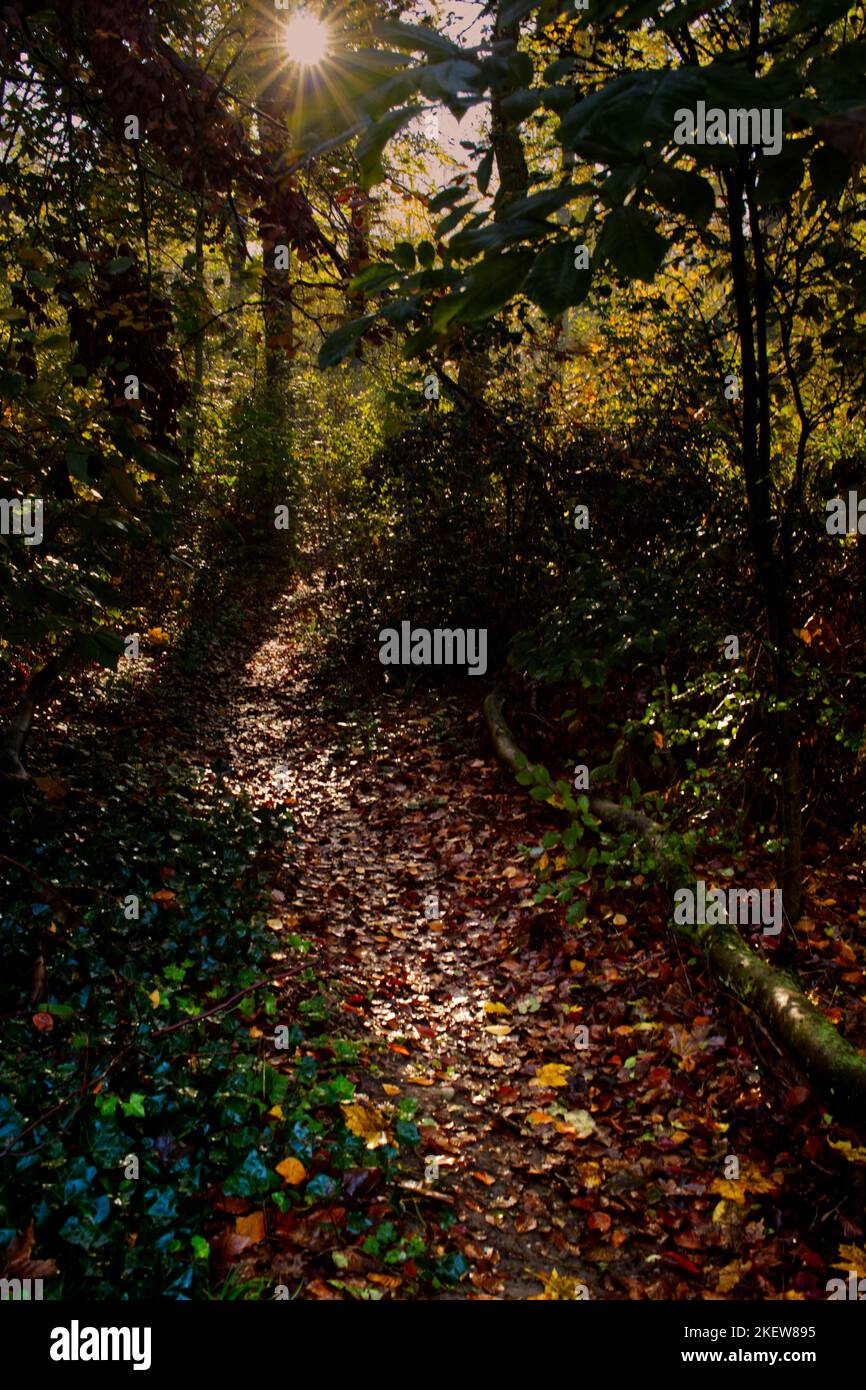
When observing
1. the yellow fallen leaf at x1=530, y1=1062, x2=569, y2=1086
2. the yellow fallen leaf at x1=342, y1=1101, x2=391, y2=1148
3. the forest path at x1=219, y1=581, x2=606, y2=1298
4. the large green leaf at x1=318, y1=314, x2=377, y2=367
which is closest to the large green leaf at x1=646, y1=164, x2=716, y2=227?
the large green leaf at x1=318, y1=314, x2=377, y2=367

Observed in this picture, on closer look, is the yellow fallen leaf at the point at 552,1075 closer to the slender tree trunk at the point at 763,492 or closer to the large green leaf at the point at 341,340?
the slender tree trunk at the point at 763,492

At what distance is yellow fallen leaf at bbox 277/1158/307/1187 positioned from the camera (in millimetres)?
2961

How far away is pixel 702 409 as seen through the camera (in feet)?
24.4

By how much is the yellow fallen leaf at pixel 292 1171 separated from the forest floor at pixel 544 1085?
15 centimetres

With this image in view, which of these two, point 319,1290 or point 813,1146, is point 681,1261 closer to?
point 813,1146

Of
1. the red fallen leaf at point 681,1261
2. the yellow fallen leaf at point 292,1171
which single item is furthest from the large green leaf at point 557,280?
the red fallen leaf at point 681,1261

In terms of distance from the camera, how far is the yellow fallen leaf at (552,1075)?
12.7 feet

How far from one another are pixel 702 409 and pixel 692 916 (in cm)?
497

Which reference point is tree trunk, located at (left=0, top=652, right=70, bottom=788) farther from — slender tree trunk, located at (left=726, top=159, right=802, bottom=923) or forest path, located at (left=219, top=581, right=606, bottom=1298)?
slender tree trunk, located at (left=726, top=159, right=802, bottom=923)

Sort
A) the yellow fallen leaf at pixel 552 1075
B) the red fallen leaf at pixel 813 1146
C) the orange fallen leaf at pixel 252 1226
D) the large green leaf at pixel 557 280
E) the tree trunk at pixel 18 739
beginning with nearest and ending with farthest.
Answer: the large green leaf at pixel 557 280, the orange fallen leaf at pixel 252 1226, the red fallen leaf at pixel 813 1146, the yellow fallen leaf at pixel 552 1075, the tree trunk at pixel 18 739

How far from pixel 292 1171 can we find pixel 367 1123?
459mm

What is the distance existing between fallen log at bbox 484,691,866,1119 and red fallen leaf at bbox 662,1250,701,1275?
0.81 m
